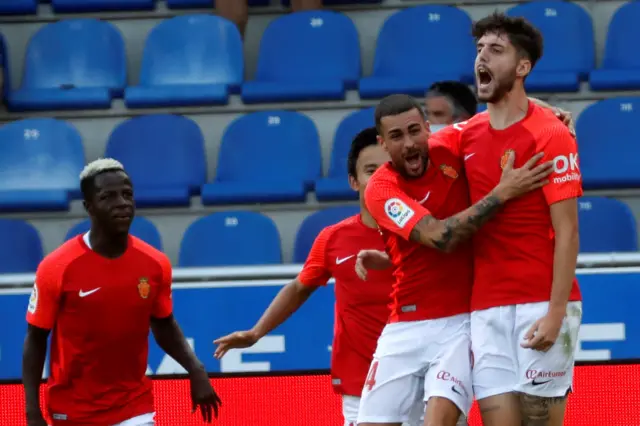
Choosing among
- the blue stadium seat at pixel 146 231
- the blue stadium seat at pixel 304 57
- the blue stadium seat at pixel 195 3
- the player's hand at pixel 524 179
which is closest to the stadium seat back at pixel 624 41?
the blue stadium seat at pixel 304 57

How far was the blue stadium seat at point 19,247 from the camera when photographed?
773 cm

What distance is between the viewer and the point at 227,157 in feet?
26.9

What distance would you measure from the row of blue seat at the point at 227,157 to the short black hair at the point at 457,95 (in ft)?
6.24

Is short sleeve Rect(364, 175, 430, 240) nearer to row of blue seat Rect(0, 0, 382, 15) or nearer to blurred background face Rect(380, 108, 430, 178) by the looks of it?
blurred background face Rect(380, 108, 430, 178)

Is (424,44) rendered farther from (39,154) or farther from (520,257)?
(520,257)

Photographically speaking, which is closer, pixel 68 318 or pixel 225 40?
pixel 68 318

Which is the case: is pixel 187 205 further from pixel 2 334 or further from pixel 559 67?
pixel 559 67

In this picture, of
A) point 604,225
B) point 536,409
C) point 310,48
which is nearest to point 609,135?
point 604,225

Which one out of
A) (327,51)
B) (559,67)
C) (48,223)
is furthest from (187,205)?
(559,67)

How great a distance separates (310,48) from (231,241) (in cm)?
190

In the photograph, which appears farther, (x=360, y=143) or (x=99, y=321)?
(x=360, y=143)

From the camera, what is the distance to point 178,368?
6223mm

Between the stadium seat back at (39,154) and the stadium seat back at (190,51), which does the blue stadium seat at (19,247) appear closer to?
the stadium seat back at (39,154)

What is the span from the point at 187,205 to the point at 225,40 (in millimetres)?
1465
